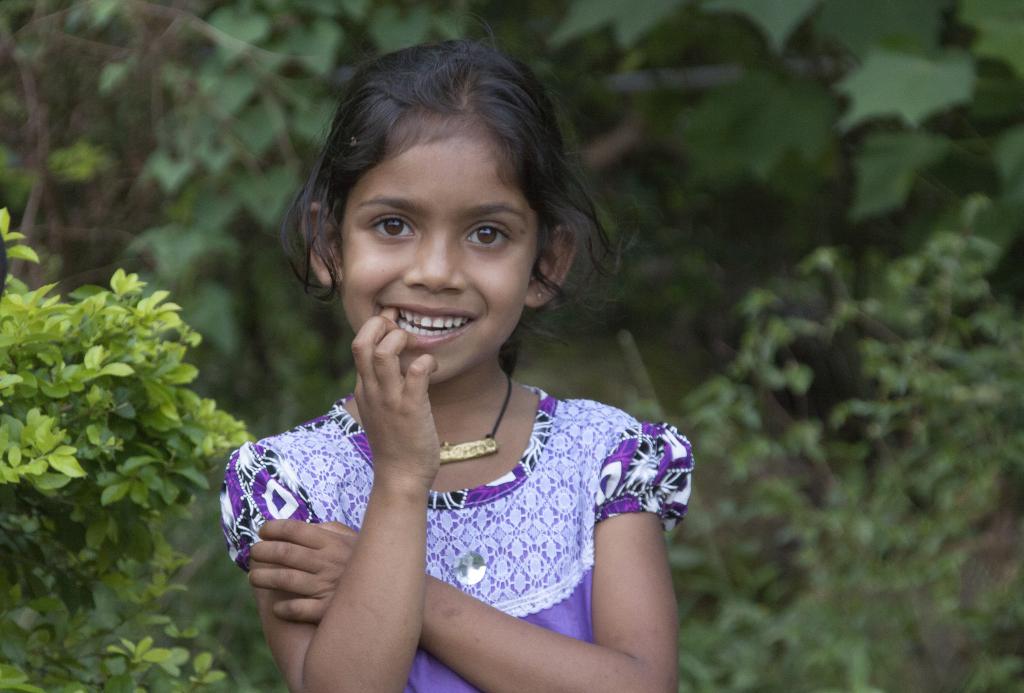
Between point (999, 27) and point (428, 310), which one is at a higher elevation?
point (428, 310)

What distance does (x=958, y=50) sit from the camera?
3.95m

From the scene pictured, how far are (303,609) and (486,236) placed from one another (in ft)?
1.82

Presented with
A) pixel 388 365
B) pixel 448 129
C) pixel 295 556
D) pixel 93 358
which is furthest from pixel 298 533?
pixel 448 129

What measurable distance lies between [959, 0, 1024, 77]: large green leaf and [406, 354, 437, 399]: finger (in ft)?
8.09

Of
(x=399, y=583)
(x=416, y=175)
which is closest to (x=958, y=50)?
(x=416, y=175)

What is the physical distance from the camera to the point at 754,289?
4410 mm

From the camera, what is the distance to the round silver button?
6.40 feet

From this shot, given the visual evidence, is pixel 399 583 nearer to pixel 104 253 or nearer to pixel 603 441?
pixel 603 441

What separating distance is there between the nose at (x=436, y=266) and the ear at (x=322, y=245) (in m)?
0.25

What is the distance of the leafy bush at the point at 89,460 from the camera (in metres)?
1.83

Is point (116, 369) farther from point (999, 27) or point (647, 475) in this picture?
point (999, 27)

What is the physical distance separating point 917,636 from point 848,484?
432 millimetres

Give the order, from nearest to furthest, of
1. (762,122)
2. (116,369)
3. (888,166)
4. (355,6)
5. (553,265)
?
1. (116,369)
2. (553,265)
3. (355,6)
4. (888,166)
5. (762,122)

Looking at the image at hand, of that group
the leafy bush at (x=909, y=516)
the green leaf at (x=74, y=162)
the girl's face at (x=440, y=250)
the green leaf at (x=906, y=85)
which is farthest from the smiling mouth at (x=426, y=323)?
the green leaf at (x=74, y=162)
